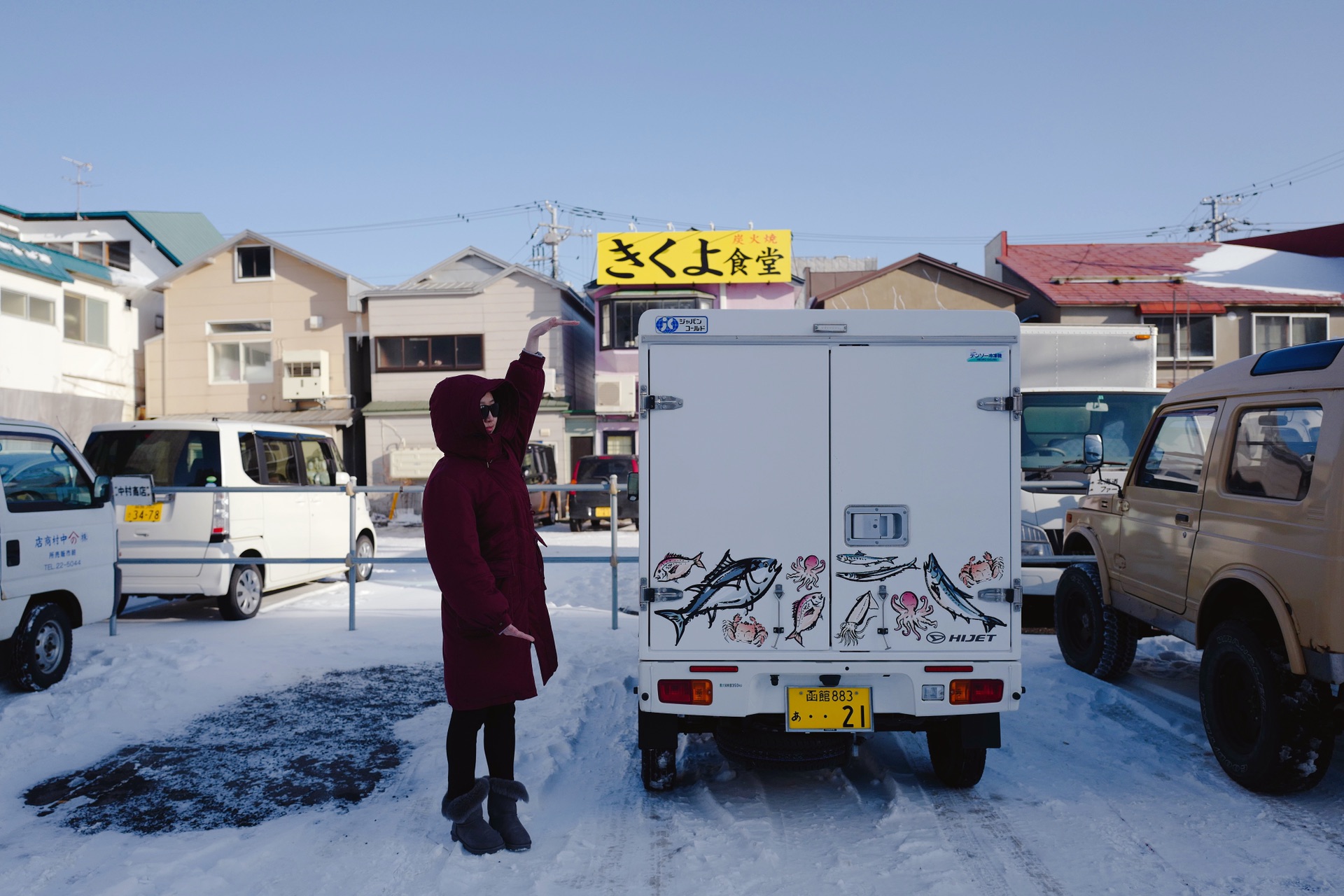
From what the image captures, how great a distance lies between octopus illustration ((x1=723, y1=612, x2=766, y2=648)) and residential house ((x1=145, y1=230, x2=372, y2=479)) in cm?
2544

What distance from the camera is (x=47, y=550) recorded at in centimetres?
595

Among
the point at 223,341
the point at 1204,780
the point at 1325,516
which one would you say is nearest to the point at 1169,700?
the point at 1204,780

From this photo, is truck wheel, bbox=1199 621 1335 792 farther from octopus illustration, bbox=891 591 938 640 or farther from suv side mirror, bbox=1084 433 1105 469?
suv side mirror, bbox=1084 433 1105 469

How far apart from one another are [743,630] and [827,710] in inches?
19.8

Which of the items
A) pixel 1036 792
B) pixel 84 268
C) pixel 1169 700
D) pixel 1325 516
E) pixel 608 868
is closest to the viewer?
pixel 608 868

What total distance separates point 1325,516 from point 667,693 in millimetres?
2901

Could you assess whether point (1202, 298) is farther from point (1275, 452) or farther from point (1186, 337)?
point (1275, 452)

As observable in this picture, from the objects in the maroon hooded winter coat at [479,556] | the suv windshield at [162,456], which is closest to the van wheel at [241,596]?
the suv windshield at [162,456]

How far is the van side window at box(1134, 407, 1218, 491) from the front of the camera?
204 inches

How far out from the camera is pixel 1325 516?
12.4ft

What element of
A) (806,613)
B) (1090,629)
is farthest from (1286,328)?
(806,613)

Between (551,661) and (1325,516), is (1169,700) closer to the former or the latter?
(1325,516)

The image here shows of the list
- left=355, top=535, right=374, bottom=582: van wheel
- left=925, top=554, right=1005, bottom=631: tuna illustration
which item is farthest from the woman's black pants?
left=355, top=535, right=374, bottom=582: van wheel

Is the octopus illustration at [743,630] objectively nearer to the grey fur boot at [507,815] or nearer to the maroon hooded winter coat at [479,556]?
the maroon hooded winter coat at [479,556]
